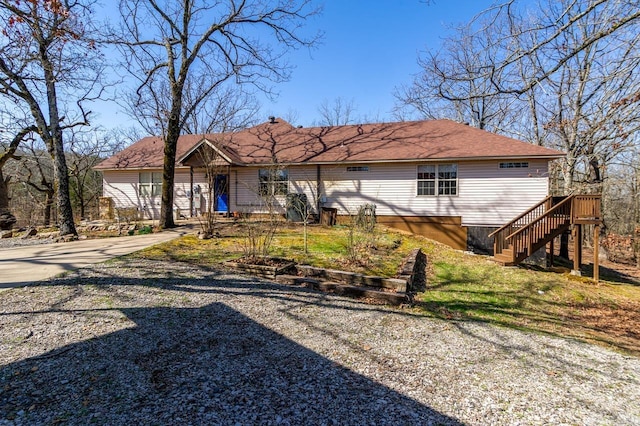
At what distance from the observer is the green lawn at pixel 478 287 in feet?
19.0

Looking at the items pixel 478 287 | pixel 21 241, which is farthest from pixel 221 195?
pixel 478 287

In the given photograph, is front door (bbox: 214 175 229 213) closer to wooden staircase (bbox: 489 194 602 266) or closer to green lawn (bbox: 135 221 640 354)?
green lawn (bbox: 135 221 640 354)

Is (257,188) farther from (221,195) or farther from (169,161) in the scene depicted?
(169,161)

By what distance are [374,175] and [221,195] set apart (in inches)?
303

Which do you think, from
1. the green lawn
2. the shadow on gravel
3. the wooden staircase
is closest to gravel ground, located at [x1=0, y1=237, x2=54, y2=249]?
the green lawn

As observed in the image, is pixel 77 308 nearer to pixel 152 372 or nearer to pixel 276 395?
pixel 152 372

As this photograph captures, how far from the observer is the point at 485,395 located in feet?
10.3

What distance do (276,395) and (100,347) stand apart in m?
2.17

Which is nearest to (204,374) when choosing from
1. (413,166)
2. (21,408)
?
(21,408)

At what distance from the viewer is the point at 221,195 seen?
53.9 feet

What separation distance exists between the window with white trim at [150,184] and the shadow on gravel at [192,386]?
1527cm

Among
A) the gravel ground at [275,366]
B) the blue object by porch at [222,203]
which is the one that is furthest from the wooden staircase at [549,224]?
the blue object by porch at [222,203]

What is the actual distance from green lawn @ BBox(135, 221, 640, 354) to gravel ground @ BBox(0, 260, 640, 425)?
36.8 inches

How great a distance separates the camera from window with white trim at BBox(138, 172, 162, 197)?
57.8ft
